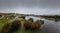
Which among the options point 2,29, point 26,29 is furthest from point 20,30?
point 2,29

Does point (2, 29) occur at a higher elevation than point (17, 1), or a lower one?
lower

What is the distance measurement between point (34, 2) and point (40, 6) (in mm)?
123

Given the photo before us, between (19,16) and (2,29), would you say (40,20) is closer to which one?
(19,16)

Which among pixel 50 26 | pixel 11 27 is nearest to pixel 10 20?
pixel 11 27

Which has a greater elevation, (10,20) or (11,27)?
(10,20)

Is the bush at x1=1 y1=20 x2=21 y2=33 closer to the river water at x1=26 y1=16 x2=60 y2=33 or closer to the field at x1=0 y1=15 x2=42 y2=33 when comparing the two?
the field at x1=0 y1=15 x2=42 y2=33

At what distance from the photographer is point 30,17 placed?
3.05 meters

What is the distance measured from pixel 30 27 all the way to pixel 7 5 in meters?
0.54

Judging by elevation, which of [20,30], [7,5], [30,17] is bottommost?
[20,30]

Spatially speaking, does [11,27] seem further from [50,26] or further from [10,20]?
[50,26]

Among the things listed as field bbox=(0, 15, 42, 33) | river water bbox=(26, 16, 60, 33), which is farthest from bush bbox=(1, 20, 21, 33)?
river water bbox=(26, 16, 60, 33)

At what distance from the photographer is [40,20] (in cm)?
305

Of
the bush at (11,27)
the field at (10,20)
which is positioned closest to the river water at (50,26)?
the field at (10,20)

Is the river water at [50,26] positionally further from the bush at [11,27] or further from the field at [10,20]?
the bush at [11,27]
